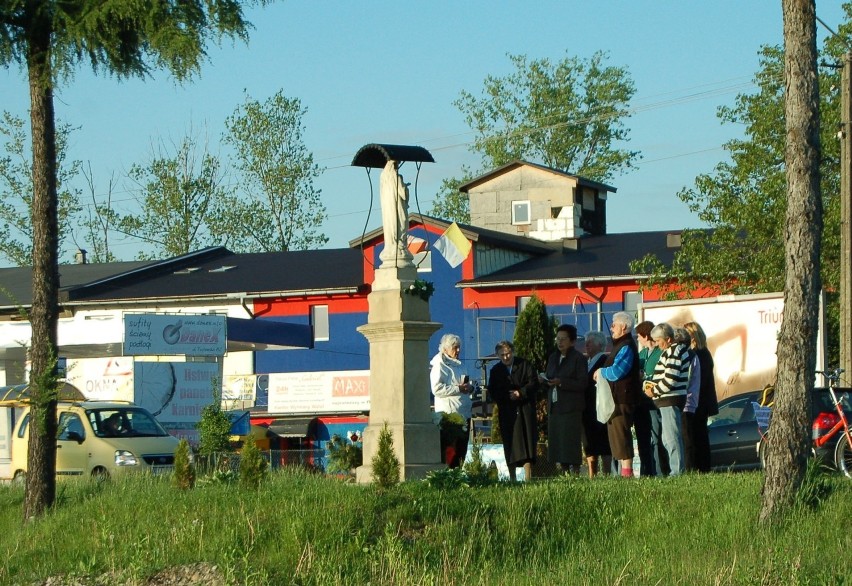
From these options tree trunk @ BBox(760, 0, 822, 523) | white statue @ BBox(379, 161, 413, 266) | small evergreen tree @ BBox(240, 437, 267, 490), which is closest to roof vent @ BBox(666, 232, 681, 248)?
white statue @ BBox(379, 161, 413, 266)

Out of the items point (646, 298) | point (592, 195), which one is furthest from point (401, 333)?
point (592, 195)

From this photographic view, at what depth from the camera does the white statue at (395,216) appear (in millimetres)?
14695

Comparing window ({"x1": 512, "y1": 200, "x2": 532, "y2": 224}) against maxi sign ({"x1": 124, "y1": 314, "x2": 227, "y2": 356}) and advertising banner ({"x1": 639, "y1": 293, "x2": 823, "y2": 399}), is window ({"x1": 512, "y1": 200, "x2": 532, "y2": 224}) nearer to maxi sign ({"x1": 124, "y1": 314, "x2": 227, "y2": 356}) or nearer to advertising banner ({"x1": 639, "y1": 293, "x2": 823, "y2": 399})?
maxi sign ({"x1": 124, "y1": 314, "x2": 227, "y2": 356})

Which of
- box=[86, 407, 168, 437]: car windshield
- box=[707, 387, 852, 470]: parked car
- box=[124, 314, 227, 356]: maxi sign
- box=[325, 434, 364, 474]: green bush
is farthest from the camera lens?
box=[124, 314, 227, 356]: maxi sign

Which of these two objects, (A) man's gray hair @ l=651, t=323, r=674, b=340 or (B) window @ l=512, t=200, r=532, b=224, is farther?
(B) window @ l=512, t=200, r=532, b=224

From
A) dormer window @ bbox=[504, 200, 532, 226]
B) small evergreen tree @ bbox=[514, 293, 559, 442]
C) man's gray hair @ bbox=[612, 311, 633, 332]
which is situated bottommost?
man's gray hair @ bbox=[612, 311, 633, 332]

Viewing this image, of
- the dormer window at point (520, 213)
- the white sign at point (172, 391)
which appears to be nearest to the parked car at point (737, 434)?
the white sign at point (172, 391)

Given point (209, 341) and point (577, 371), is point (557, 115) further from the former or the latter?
point (577, 371)

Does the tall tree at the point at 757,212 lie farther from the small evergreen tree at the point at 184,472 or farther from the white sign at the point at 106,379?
the small evergreen tree at the point at 184,472

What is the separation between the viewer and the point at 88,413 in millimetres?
23844

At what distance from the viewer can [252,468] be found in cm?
1332

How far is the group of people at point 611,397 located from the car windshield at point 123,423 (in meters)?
9.72

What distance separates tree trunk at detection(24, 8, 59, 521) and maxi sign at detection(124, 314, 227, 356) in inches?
633

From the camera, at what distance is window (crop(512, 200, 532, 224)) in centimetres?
5709
